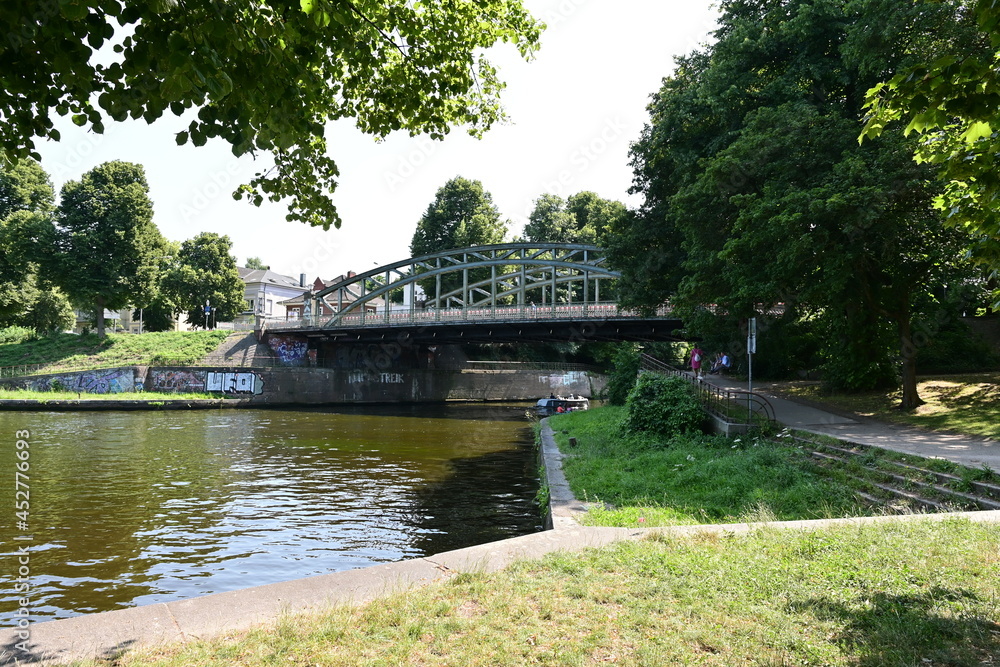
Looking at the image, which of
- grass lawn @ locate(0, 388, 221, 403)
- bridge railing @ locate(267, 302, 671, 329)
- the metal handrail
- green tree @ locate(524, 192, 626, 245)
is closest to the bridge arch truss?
bridge railing @ locate(267, 302, 671, 329)

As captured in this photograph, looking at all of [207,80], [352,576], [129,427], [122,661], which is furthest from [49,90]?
[129,427]

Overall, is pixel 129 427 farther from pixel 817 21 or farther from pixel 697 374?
pixel 817 21

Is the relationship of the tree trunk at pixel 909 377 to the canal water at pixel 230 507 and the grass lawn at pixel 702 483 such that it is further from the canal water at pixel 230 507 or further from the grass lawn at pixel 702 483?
the canal water at pixel 230 507

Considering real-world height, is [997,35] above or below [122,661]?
above

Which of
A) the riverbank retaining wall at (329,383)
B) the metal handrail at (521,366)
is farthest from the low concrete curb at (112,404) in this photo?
the metal handrail at (521,366)

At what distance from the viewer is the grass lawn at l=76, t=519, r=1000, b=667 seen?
152 inches

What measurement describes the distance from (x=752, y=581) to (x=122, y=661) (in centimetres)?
442

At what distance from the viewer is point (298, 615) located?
182 inches

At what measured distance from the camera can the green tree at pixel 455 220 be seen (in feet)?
210

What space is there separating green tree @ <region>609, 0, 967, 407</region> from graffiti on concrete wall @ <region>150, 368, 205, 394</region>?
1297 inches

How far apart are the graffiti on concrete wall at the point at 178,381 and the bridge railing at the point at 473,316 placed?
8.76 metres

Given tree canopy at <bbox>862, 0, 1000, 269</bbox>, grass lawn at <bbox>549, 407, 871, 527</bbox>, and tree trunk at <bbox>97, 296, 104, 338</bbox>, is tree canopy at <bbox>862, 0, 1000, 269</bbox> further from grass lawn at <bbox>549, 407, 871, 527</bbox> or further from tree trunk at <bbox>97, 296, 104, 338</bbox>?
tree trunk at <bbox>97, 296, 104, 338</bbox>

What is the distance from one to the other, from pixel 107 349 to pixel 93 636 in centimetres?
5014

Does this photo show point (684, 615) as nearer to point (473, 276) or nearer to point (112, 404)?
point (112, 404)
